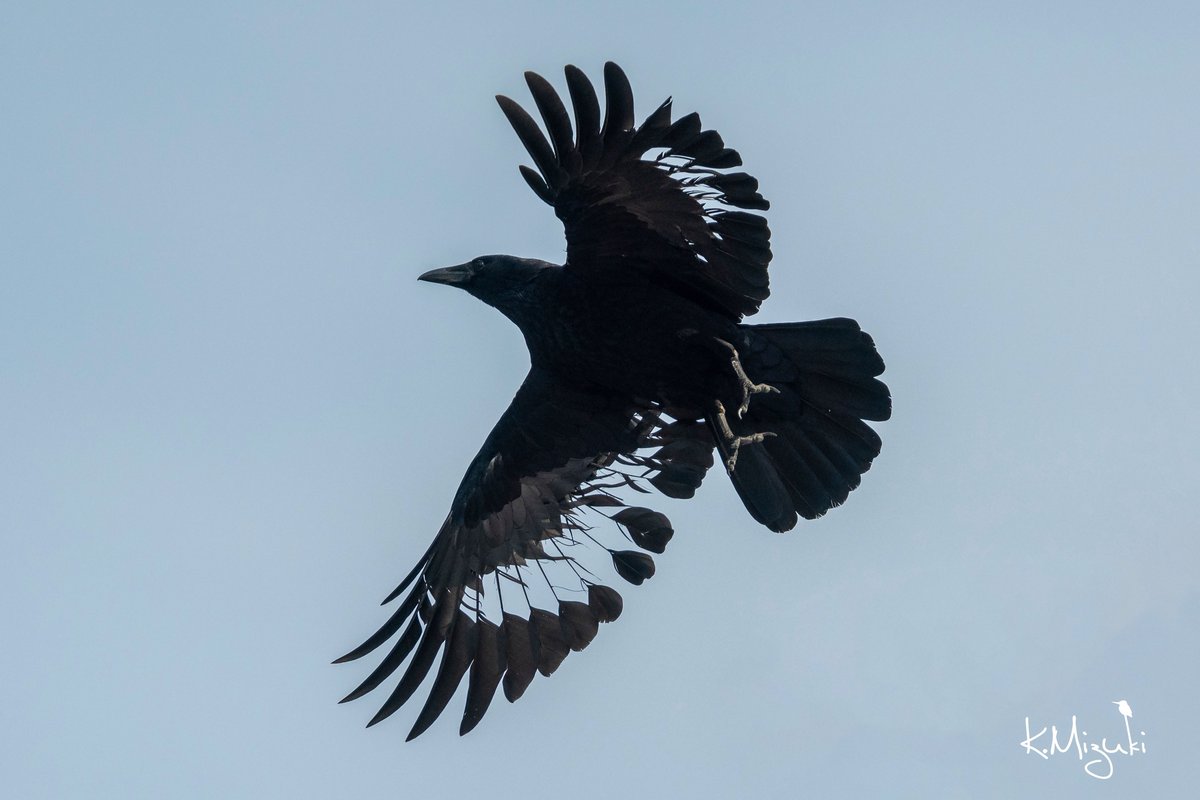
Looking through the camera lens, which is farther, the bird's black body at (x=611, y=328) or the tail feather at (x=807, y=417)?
the tail feather at (x=807, y=417)

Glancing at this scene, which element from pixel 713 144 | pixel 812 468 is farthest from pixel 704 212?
pixel 812 468

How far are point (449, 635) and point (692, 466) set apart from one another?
159 cm

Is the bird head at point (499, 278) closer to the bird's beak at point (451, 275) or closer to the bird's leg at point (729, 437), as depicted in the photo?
the bird's beak at point (451, 275)

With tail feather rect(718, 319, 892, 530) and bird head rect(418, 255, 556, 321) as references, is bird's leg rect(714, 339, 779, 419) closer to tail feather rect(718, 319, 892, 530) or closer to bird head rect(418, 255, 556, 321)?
tail feather rect(718, 319, 892, 530)

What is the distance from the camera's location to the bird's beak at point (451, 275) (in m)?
8.70

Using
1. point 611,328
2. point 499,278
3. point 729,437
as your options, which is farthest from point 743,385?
point 499,278

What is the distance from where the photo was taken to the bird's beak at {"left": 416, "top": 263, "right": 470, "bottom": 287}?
870 centimetres

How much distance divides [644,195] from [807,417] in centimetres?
158

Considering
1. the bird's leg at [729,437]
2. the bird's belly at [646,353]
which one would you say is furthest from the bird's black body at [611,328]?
the bird's leg at [729,437]

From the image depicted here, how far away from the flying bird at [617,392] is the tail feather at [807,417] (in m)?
0.01

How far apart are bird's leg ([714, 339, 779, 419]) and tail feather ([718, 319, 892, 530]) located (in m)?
0.05

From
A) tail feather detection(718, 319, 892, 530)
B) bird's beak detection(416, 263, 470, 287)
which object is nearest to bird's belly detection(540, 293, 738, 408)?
tail feather detection(718, 319, 892, 530)

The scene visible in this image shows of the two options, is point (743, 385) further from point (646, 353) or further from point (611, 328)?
point (611, 328)

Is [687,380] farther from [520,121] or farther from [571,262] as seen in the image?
[520,121]
